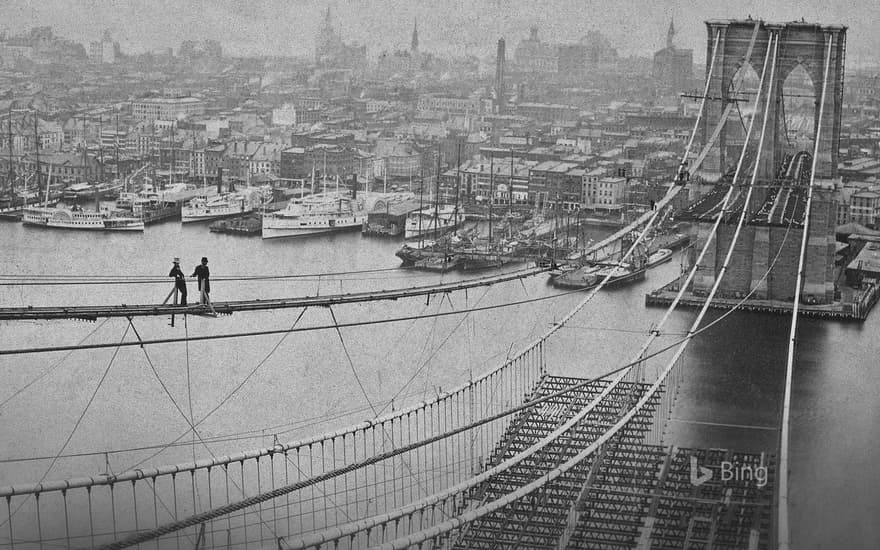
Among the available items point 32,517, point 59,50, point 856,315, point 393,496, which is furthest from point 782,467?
point 59,50

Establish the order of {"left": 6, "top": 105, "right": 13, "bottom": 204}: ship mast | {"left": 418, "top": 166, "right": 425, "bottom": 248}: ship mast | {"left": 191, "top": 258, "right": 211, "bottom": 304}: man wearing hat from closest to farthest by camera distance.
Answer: {"left": 191, "top": 258, "right": 211, "bottom": 304}: man wearing hat
{"left": 418, "top": 166, "right": 425, "bottom": 248}: ship mast
{"left": 6, "top": 105, "right": 13, "bottom": 204}: ship mast

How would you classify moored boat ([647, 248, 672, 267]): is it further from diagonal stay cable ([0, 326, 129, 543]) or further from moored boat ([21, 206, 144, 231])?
diagonal stay cable ([0, 326, 129, 543])

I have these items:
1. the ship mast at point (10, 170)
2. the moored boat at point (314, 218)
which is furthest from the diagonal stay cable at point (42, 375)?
the ship mast at point (10, 170)

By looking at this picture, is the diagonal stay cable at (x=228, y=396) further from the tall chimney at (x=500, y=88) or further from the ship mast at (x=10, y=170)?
the tall chimney at (x=500, y=88)

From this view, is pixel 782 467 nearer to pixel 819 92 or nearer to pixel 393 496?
pixel 393 496

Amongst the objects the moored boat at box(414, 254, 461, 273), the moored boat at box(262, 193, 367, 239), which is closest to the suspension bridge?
the moored boat at box(414, 254, 461, 273)

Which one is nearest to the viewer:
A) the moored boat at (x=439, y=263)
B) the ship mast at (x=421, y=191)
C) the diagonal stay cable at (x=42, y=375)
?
the diagonal stay cable at (x=42, y=375)

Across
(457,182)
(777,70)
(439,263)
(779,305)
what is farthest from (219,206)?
(779,305)
